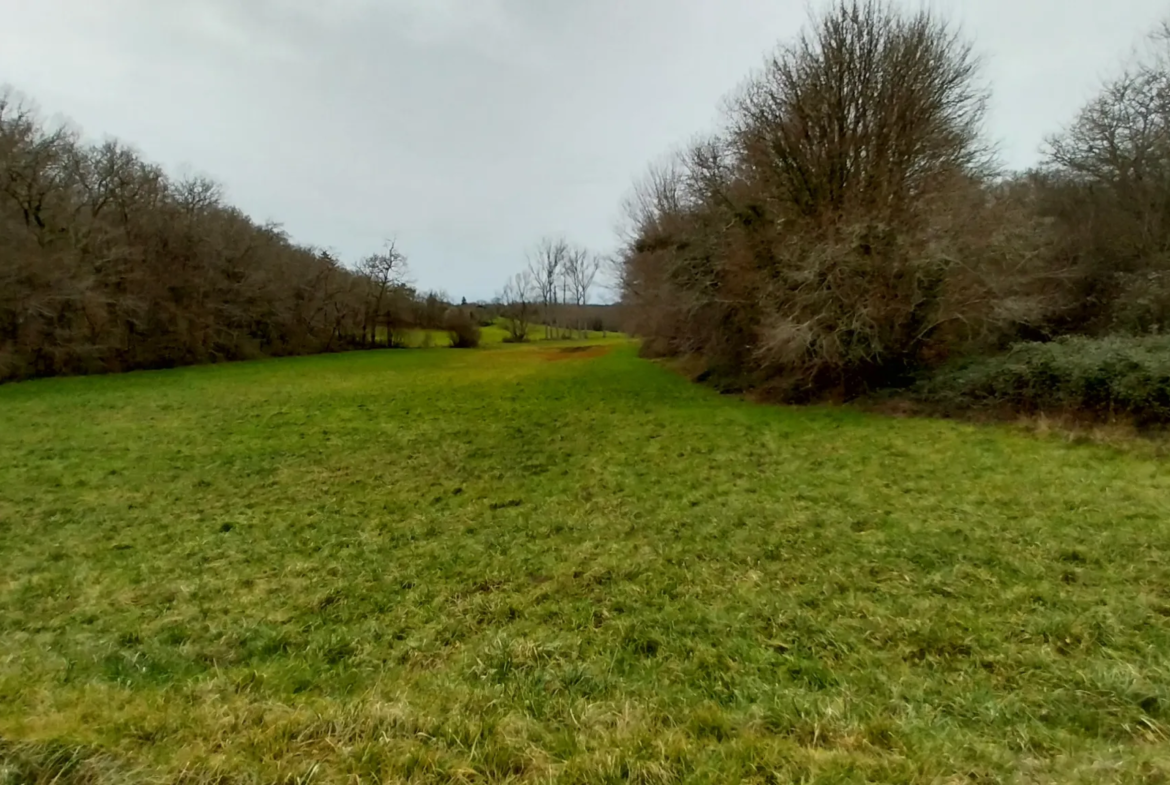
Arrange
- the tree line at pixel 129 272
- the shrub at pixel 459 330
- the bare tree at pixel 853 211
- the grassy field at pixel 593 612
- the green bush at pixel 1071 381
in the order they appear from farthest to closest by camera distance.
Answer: the shrub at pixel 459 330 → the tree line at pixel 129 272 → the bare tree at pixel 853 211 → the green bush at pixel 1071 381 → the grassy field at pixel 593 612

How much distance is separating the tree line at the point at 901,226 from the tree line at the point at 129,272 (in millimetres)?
24316

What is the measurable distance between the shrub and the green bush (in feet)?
125

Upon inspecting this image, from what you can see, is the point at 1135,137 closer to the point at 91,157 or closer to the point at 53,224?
the point at 53,224

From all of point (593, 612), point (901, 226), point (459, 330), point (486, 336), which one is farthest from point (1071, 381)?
point (486, 336)

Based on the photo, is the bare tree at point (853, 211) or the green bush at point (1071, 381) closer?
the green bush at point (1071, 381)

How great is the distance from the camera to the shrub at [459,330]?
4581 cm

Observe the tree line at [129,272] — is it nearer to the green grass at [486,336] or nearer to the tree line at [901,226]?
the green grass at [486,336]

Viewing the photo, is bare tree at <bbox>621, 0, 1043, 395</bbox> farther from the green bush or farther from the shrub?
the shrub

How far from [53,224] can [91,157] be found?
205 inches

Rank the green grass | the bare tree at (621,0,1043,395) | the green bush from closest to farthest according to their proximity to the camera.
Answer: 1. the green bush
2. the bare tree at (621,0,1043,395)
3. the green grass

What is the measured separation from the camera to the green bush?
8.98 meters

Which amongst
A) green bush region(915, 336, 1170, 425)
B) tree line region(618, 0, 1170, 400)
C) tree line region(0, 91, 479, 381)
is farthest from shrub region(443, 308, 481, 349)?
green bush region(915, 336, 1170, 425)

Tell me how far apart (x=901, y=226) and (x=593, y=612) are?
12099 mm

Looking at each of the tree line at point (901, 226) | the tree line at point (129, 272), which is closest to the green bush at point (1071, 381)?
the tree line at point (901, 226)
